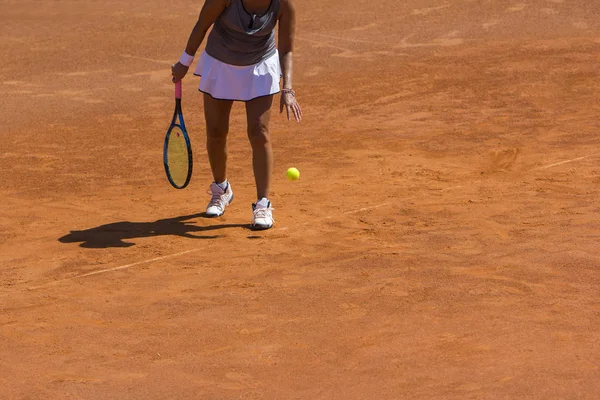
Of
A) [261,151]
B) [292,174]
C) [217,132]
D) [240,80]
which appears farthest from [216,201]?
[240,80]

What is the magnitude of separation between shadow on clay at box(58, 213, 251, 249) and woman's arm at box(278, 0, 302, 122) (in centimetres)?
90

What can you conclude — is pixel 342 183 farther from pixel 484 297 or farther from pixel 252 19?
pixel 484 297

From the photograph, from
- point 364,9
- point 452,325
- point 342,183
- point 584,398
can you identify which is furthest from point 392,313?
point 364,9

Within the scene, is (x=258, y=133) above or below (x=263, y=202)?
above

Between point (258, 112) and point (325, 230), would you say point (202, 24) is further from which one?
point (325, 230)

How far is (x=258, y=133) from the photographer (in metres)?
7.60

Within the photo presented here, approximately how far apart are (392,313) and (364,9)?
9971mm

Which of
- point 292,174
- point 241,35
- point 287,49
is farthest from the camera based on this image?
point 292,174

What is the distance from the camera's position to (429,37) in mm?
14273

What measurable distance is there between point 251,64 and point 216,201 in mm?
1131

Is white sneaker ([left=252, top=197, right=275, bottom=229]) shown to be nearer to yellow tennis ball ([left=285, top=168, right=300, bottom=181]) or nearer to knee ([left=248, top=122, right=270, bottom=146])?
knee ([left=248, top=122, right=270, bottom=146])

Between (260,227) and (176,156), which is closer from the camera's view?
(260,227)

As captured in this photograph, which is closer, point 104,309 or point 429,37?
A: point 104,309

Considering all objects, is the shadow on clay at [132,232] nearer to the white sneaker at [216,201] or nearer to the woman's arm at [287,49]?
A: the white sneaker at [216,201]
